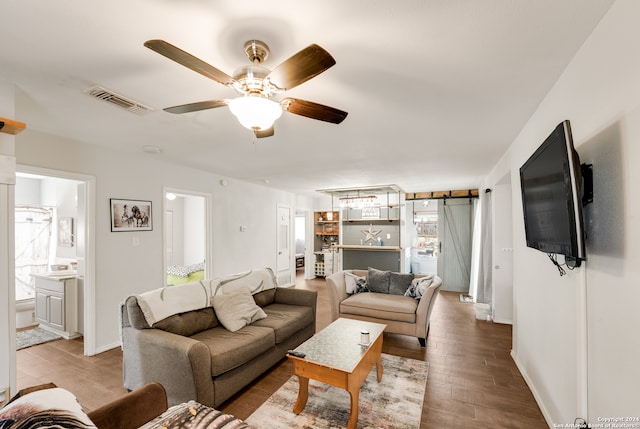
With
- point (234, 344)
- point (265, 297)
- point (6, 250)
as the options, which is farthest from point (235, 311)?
point (6, 250)

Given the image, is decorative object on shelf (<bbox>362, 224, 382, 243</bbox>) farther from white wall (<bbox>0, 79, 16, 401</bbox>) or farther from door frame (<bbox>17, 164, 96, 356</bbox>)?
white wall (<bbox>0, 79, 16, 401</bbox>)

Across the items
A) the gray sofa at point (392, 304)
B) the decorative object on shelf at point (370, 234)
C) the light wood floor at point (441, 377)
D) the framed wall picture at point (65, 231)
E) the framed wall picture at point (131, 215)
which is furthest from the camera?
the decorative object on shelf at point (370, 234)

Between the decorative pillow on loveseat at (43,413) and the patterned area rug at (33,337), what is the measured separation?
3.60 meters

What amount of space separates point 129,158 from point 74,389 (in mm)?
2606

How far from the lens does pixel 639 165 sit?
3.61ft

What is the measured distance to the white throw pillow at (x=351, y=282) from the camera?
4.39 metres

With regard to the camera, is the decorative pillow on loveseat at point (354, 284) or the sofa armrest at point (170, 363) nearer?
the sofa armrest at point (170, 363)

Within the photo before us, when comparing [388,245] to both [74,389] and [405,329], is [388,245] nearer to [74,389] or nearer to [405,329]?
[405,329]

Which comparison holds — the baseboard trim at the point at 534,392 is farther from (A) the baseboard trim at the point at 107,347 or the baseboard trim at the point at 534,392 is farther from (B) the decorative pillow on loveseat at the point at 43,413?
(A) the baseboard trim at the point at 107,347

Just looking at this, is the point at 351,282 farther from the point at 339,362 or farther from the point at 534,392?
the point at 534,392

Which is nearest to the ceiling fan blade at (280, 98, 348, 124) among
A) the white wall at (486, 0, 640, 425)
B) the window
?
the white wall at (486, 0, 640, 425)

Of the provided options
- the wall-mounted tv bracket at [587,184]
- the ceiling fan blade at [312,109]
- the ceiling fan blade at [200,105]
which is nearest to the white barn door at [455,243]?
the wall-mounted tv bracket at [587,184]

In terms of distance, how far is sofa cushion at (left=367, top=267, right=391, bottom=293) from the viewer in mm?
4363

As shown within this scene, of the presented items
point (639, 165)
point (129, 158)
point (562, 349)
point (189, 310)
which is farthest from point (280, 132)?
point (562, 349)
